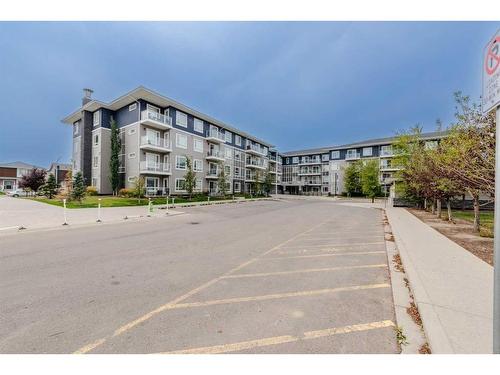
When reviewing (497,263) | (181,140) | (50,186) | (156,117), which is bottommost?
(497,263)

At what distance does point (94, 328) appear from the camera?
3273mm

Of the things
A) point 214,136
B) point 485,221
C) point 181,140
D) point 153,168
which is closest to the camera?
point 485,221

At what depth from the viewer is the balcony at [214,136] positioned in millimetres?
39031

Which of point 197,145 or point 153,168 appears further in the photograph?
point 197,145

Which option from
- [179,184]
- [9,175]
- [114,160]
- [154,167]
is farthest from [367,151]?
[9,175]

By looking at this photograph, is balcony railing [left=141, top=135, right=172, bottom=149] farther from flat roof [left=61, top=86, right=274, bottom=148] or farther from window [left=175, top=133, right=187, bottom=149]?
flat roof [left=61, top=86, right=274, bottom=148]

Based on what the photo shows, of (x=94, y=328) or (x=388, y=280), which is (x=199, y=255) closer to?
(x=94, y=328)

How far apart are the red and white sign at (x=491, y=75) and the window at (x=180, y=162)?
33.5 metres

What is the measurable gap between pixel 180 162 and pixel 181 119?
6.32 m

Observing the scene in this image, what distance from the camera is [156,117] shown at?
30297 mm

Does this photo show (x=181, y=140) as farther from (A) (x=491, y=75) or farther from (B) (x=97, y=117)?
(A) (x=491, y=75)

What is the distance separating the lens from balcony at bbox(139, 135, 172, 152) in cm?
2931

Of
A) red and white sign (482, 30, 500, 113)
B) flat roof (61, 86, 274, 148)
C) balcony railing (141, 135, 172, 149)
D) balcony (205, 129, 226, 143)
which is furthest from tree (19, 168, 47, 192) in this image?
red and white sign (482, 30, 500, 113)

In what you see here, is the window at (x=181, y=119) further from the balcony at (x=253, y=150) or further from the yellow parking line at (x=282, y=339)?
the yellow parking line at (x=282, y=339)
